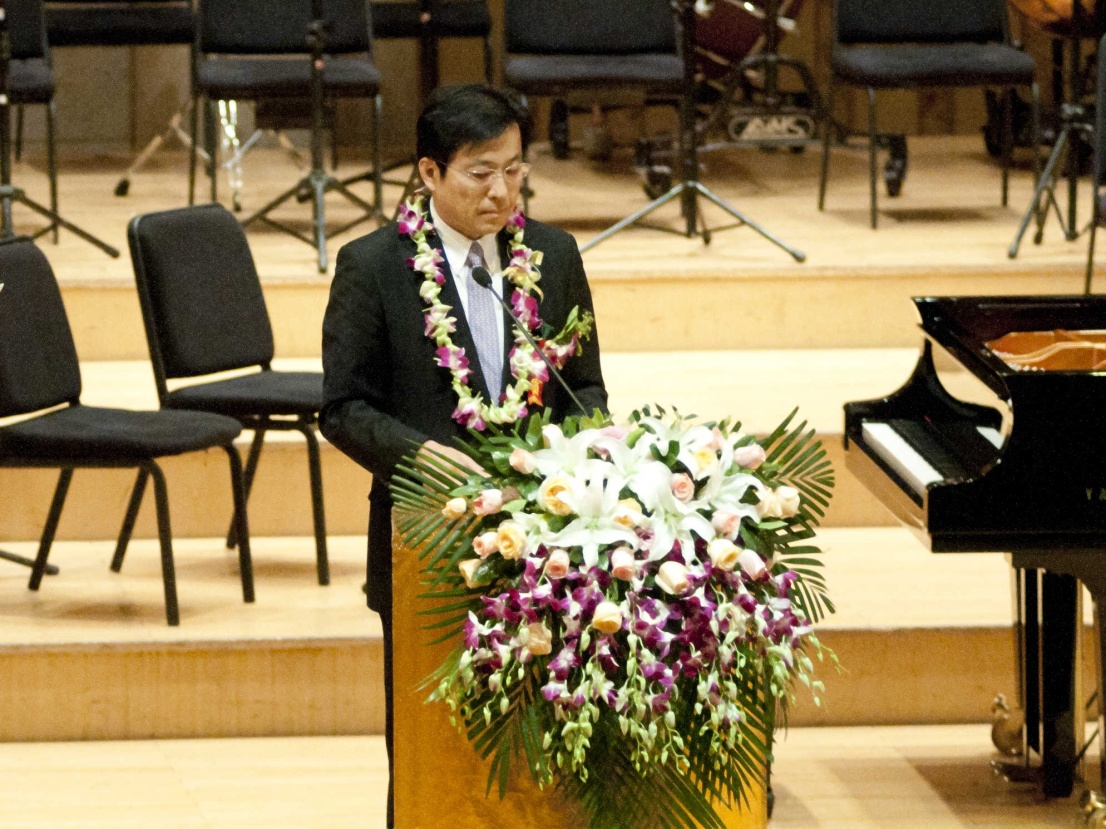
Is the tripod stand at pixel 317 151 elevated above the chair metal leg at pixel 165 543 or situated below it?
above

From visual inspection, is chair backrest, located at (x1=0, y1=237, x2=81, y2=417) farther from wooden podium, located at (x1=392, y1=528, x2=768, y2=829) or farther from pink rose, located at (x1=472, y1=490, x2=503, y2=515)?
pink rose, located at (x1=472, y1=490, x2=503, y2=515)

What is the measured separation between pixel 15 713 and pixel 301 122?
9.32 feet

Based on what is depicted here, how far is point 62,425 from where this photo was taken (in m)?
3.57

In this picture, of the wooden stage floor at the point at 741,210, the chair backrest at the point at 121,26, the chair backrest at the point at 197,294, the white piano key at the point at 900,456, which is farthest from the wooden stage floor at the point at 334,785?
the chair backrest at the point at 121,26

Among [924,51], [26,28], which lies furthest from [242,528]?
[924,51]

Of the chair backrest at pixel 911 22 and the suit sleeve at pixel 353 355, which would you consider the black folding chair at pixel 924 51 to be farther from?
the suit sleeve at pixel 353 355

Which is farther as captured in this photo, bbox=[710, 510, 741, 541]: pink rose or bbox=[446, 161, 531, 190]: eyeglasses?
bbox=[446, 161, 531, 190]: eyeglasses

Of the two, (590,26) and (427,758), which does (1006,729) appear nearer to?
(427,758)

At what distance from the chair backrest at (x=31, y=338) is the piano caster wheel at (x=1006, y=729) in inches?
78.6

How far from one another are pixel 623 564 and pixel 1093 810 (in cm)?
149

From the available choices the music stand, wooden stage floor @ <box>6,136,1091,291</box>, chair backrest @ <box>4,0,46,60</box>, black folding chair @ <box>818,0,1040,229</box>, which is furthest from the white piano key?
chair backrest @ <box>4,0,46,60</box>

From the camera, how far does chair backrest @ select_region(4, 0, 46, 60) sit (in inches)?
208

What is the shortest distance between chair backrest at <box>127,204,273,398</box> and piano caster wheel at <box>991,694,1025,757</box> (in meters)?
1.79

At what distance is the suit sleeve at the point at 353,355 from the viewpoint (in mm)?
2277
